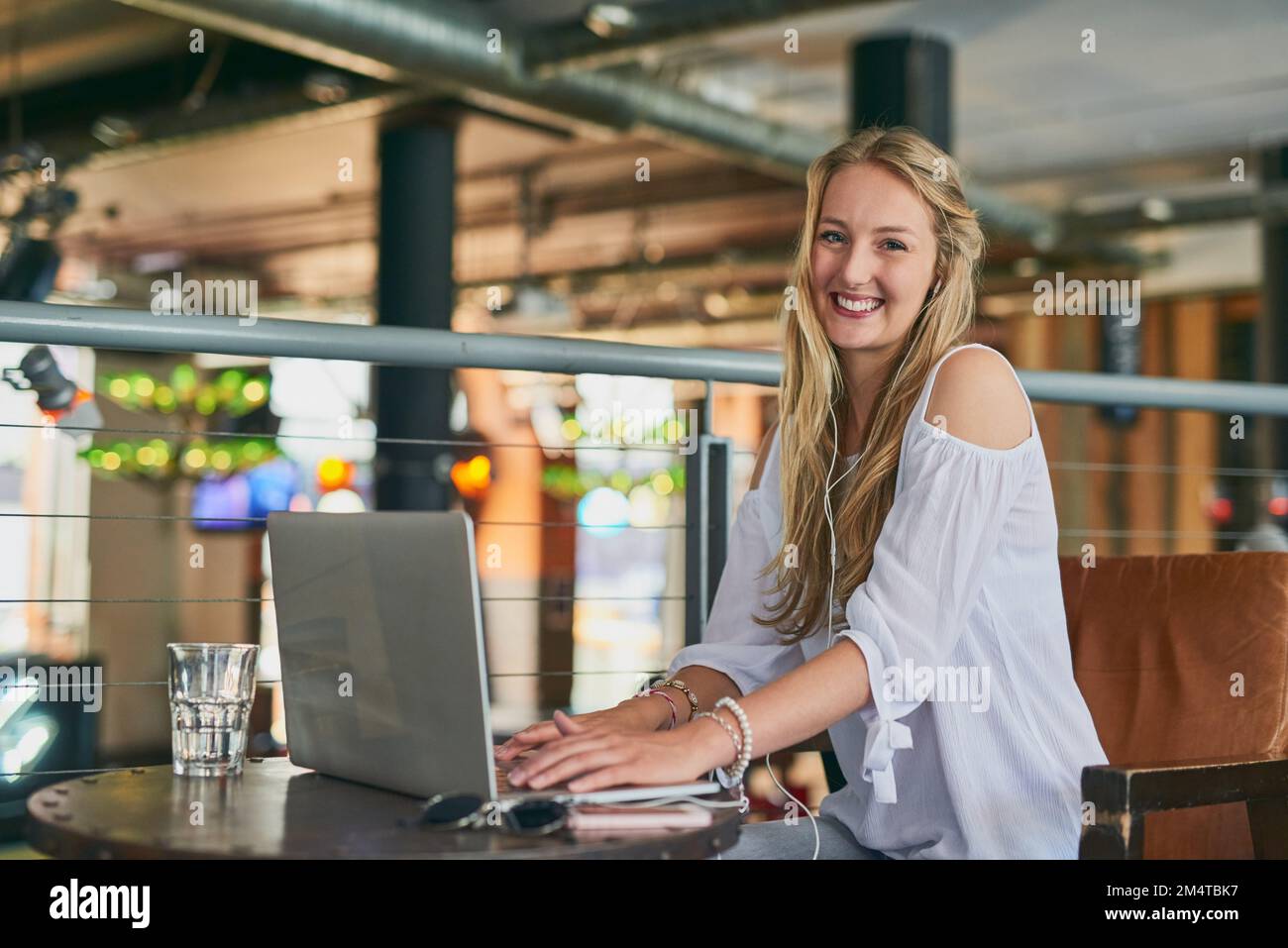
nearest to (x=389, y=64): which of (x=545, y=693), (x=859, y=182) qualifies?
(x=859, y=182)

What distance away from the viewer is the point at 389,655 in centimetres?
129

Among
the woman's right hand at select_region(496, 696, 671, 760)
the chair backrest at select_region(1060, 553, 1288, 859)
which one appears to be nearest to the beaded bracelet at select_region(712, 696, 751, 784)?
the woman's right hand at select_region(496, 696, 671, 760)

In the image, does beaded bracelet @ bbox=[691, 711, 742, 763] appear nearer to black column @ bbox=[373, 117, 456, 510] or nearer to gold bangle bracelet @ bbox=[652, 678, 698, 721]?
gold bangle bracelet @ bbox=[652, 678, 698, 721]

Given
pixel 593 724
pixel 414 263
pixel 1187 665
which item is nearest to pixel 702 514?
pixel 1187 665

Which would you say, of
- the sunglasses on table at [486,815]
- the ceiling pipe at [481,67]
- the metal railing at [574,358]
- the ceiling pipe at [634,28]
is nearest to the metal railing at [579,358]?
the metal railing at [574,358]

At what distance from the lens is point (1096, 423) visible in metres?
11.7

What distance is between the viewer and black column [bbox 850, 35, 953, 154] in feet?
19.4

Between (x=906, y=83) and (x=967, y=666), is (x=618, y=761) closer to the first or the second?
(x=967, y=666)

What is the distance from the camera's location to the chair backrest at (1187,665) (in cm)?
183

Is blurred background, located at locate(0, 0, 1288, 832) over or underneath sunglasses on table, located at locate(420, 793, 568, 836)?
over

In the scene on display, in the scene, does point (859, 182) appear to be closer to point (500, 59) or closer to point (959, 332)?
point (959, 332)

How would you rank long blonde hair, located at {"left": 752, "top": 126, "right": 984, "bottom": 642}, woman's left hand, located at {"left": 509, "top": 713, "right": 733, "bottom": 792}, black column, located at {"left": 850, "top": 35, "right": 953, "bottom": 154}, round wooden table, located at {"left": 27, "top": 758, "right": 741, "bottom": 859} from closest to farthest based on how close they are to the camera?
round wooden table, located at {"left": 27, "top": 758, "right": 741, "bottom": 859}
woman's left hand, located at {"left": 509, "top": 713, "right": 733, "bottom": 792}
long blonde hair, located at {"left": 752, "top": 126, "right": 984, "bottom": 642}
black column, located at {"left": 850, "top": 35, "right": 953, "bottom": 154}
